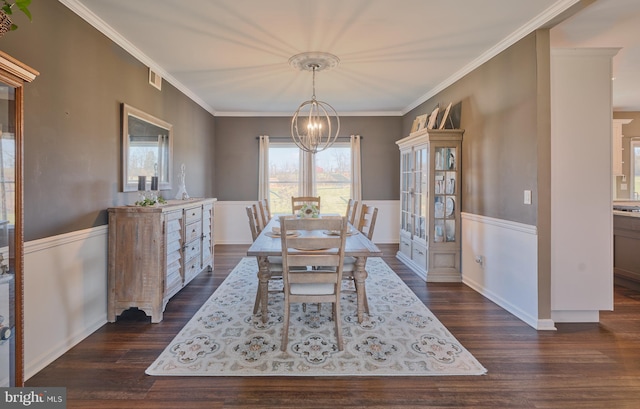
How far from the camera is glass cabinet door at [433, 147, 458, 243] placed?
13.9 feet

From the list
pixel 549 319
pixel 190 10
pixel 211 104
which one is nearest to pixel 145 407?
pixel 190 10

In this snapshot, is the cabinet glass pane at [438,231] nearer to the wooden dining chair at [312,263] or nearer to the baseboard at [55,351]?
the wooden dining chair at [312,263]

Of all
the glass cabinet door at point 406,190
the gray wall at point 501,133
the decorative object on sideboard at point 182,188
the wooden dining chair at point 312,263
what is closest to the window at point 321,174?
the glass cabinet door at point 406,190

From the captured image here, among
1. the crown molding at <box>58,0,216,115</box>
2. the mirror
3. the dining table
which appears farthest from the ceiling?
the dining table

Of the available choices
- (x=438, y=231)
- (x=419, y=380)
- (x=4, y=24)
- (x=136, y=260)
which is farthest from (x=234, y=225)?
(x=4, y=24)

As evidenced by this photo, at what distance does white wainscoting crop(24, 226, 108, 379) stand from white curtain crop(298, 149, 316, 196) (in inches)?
158

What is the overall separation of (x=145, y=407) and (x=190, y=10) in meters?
2.88

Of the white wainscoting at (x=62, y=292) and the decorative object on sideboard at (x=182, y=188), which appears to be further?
the decorative object on sideboard at (x=182, y=188)

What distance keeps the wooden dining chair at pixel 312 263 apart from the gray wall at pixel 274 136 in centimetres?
436

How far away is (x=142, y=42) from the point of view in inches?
127

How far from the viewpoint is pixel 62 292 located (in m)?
2.40

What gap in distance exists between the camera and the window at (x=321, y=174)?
658 cm

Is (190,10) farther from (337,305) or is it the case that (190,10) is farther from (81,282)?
(337,305)

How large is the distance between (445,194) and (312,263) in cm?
268
